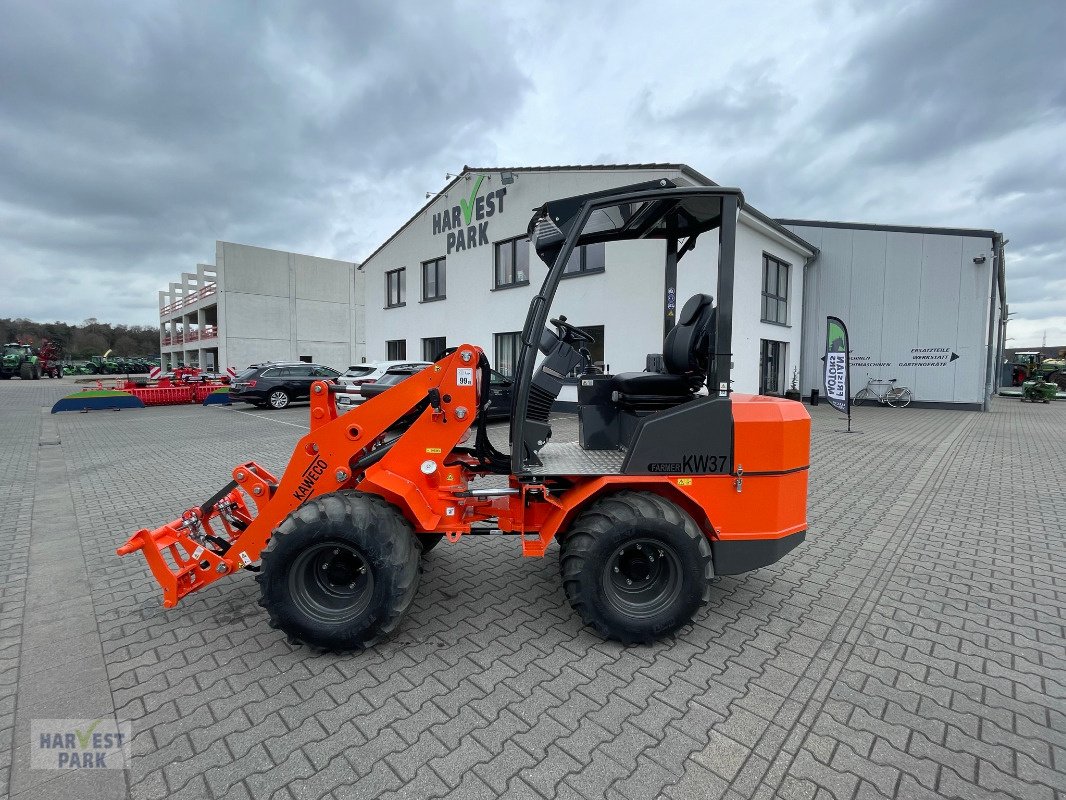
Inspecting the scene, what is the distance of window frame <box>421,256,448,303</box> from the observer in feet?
62.1

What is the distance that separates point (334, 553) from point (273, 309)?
→ 3561cm

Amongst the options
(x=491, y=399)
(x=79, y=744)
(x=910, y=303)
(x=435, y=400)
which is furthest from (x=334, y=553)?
(x=910, y=303)

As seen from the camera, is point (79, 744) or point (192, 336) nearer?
point (79, 744)

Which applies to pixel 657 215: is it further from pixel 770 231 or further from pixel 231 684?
pixel 770 231

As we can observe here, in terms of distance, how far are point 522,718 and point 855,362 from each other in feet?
67.1

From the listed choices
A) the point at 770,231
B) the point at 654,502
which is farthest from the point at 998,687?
the point at 770,231

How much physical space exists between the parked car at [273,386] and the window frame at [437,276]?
4562mm

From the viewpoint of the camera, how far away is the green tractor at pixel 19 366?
138ft

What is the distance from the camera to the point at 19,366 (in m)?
42.5

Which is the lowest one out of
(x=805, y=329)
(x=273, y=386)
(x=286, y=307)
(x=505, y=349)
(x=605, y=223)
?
(x=273, y=386)

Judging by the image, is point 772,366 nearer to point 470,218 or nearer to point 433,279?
point 470,218

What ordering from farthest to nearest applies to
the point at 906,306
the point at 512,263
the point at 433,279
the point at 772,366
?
the point at 433,279, the point at 906,306, the point at 772,366, the point at 512,263

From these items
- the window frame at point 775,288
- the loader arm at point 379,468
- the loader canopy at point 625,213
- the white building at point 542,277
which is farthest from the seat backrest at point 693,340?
the window frame at point 775,288

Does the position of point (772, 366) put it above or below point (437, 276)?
below
